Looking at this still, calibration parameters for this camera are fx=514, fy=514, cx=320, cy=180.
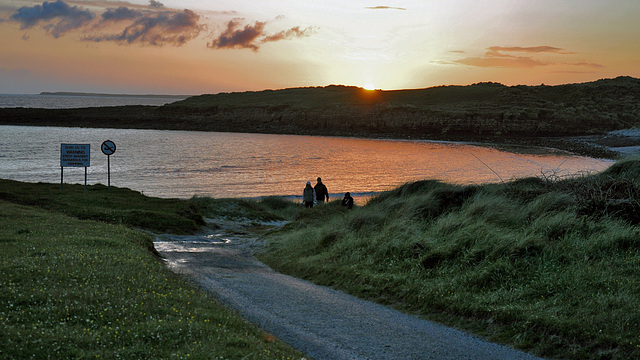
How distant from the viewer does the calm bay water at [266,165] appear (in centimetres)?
4603

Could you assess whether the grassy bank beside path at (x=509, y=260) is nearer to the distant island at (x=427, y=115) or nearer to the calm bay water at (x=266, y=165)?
the calm bay water at (x=266, y=165)

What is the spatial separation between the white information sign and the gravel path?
1565 centimetres

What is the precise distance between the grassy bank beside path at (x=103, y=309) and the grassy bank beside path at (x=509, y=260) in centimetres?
374

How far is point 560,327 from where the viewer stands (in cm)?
782

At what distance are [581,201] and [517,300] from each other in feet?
18.5

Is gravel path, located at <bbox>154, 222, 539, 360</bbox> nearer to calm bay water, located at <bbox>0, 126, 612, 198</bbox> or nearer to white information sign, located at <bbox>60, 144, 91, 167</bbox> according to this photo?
white information sign, located at <bbox>60, 144, 91, 167</bbox>

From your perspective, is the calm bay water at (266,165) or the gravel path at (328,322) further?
the calm bay water at (266,165)

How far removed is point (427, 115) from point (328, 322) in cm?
12076

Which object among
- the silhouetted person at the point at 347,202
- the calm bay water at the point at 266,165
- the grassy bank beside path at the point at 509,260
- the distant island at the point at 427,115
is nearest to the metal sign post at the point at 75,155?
the calm bay water at the point at 266,165

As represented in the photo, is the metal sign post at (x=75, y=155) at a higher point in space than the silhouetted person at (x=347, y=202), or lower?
higher

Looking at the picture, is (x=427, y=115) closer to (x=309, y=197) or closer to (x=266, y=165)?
(x=266, y=165)

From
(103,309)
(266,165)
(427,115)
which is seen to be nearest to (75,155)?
(103,309)

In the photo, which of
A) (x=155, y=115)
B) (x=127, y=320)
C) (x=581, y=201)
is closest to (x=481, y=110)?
(x=155, y=115)

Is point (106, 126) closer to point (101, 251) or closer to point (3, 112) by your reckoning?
point (3, 112)
